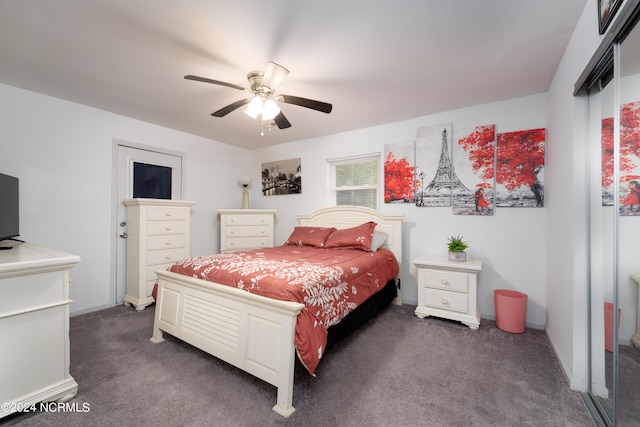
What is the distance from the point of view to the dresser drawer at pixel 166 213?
3.18m

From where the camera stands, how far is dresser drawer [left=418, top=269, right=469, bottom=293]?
2633 mm

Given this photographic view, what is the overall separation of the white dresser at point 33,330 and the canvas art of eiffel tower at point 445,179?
331cm

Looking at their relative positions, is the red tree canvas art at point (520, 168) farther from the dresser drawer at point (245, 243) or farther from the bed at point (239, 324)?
the dresser drawer at point (245, 243)

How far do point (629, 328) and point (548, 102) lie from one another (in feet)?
7.26

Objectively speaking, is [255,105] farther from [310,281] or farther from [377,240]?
[377,240]

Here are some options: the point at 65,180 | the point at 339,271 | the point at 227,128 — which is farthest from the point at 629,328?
the point at 65,180

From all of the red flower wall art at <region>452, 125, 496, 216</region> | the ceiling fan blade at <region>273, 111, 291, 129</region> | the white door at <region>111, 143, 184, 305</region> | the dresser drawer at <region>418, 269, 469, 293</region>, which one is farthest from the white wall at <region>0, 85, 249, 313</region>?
the red flower wall art at <region>452, 125, 496, 216</region>

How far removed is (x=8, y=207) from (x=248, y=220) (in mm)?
2442

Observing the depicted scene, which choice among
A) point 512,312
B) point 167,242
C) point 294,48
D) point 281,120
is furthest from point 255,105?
point 512,312

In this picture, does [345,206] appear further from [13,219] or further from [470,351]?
[13,219]

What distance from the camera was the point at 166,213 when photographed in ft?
10.9

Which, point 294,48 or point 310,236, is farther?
point 310,236

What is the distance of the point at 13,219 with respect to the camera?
2.18 metres

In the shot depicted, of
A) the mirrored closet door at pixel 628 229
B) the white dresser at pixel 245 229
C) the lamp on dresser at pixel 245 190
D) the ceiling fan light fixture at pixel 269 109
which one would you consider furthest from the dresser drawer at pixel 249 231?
the mirrored closet door at pixel 628 229
